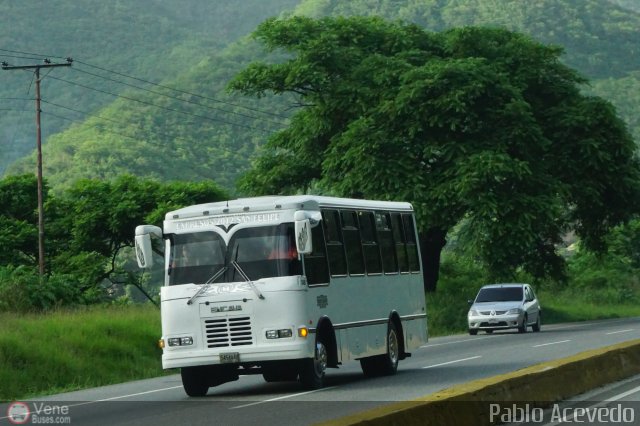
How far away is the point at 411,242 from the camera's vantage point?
80.3 feet

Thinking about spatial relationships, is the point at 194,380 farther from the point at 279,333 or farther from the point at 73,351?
the point at 73,351

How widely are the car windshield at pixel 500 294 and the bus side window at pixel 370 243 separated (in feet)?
65.9

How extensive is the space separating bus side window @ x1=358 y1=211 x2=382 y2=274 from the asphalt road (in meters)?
1.91

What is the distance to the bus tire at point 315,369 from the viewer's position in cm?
1903

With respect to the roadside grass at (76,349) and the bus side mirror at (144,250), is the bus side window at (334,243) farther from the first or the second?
the roadside grass at (76,349)

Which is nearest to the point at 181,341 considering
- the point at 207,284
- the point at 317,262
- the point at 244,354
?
the point at 207,284

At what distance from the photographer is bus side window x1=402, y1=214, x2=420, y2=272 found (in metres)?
24.2

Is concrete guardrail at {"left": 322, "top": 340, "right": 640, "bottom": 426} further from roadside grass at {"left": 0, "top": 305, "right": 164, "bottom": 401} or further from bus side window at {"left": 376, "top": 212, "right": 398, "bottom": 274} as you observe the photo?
roadside grass at {"left": 0, "top": 305, "right": 164, "bottom": 401}

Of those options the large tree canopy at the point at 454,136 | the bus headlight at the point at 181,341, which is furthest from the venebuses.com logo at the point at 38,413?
the large tree canopy at the point at 454,136

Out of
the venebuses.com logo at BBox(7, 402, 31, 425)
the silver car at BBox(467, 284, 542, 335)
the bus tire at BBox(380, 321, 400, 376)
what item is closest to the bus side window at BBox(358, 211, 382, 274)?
the bus tire at BBox(380, 321, 400, 376)

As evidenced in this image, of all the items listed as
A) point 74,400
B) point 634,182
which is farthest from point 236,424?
point 634,182

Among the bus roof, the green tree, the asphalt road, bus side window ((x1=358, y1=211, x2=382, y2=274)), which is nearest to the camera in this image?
the asphalt road

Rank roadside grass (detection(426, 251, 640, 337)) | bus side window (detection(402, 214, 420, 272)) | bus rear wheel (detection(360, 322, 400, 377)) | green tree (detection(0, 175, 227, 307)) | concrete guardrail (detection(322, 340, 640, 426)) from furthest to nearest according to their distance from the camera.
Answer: green tree (detection(0, 175, 227, 307)) → roadside grass (detection(426, 251, 640, 337)) → bus side window (detection(402, 214, 420, 272)) → bus rear wheel (detection(360, 322, 400, 377)) → concrete guardrail (detection(322, 340, 640, 426))

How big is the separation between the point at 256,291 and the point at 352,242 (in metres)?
2.96
